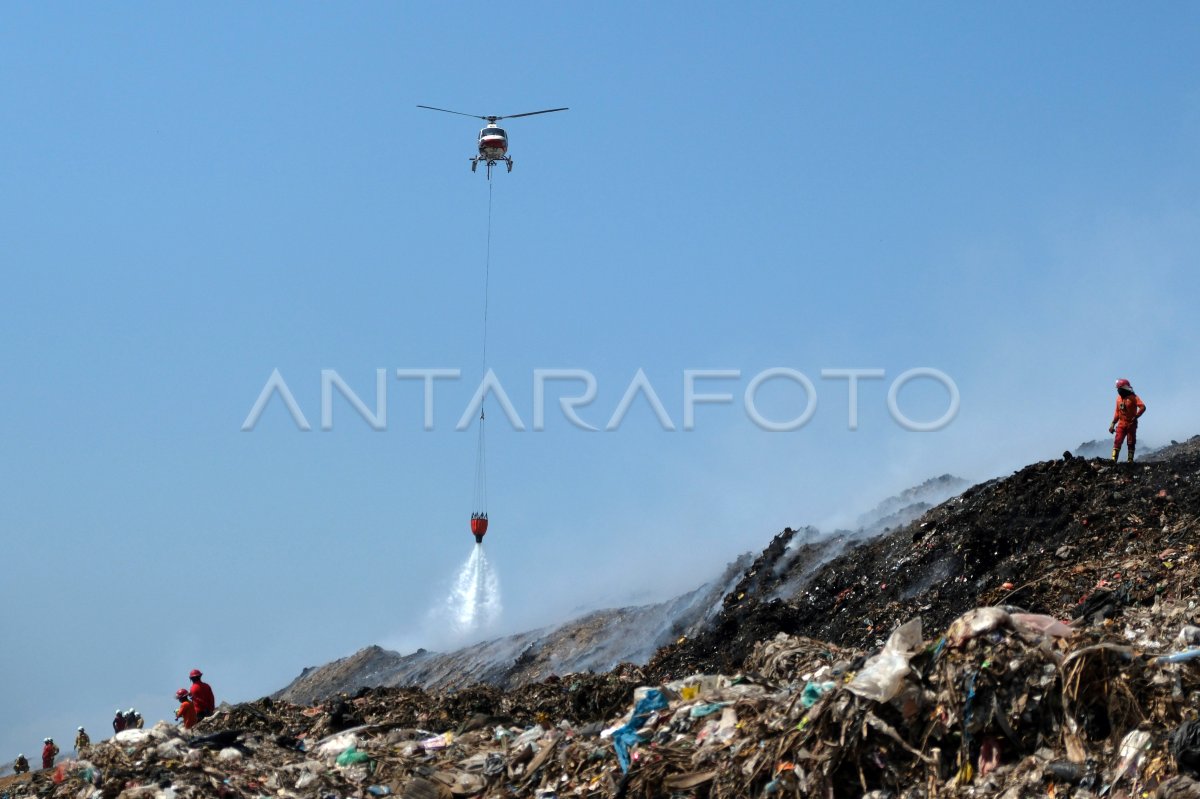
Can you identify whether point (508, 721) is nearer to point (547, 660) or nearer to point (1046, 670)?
point (1046, 670)

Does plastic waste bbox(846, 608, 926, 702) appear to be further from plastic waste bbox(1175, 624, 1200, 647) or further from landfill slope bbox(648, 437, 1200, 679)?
landfill slope bbox(648, 437, 1200, 679)

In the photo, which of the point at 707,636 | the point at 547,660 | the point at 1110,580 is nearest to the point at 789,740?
the point at 1110,580

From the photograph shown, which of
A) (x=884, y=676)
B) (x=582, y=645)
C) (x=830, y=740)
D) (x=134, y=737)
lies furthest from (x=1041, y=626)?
(x=582, y=645)

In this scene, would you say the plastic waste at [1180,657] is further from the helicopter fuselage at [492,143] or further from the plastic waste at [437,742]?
the helicopter fuselage at [492,143]

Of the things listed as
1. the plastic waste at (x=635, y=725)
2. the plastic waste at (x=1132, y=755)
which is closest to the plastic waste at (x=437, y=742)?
the plastic waste at (x=635, y=725)

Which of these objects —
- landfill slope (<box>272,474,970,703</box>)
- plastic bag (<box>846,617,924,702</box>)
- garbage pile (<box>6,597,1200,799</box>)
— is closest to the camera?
garbage pile (<box>6,597,1200,799</box>)

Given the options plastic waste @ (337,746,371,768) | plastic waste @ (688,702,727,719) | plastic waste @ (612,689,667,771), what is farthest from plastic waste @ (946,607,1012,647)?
plastic waste @ (337,746,371,768)

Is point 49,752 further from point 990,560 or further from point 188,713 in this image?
point 990,560
